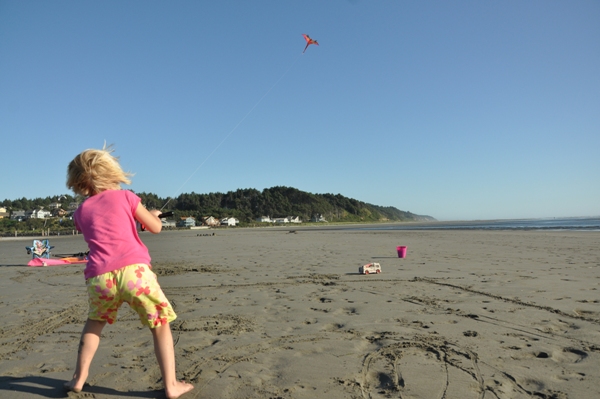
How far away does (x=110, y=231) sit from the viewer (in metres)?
2.84

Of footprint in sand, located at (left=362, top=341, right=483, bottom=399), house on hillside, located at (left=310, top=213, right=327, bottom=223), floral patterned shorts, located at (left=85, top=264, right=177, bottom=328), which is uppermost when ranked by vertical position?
house on hillside, located at (left=310, top=213, right=327, bottom=223)

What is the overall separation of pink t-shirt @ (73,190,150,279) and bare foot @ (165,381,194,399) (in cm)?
85

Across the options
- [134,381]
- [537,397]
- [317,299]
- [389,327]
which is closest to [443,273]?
[317,299]

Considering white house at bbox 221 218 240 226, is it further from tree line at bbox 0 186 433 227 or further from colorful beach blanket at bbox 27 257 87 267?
colorful beach blanket at bbox 27 257 87 267

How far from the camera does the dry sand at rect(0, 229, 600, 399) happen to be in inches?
117

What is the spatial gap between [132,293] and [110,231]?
445 mm

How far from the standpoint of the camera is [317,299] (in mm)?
5992

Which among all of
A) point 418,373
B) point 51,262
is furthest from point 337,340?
point 51,262

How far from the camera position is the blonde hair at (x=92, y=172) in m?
2.97

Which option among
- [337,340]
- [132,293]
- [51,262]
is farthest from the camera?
[51,262]

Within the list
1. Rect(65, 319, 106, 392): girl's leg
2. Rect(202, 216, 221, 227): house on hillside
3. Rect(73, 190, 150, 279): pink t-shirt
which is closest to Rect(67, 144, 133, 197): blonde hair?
Rect(73, 190, 150, 279): pink t-shirt

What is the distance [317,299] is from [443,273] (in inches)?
142

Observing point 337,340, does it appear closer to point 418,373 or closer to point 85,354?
point 418,373

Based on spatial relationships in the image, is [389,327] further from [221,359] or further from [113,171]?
[113,171]
